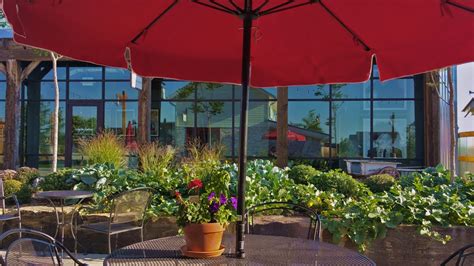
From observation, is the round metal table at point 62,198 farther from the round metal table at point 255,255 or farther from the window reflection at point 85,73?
the window reflection at point 85,73

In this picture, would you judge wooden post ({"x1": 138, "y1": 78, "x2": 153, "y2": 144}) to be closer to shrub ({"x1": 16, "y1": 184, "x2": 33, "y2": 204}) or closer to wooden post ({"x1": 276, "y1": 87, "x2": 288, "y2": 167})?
wooden post ({"x1": 276, "y1": 87, "x2": 288, "y2": 167})

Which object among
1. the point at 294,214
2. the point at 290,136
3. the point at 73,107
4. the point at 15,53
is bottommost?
the point at 294,214

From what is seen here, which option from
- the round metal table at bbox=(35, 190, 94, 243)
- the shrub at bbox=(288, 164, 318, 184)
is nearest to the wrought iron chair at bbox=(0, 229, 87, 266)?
the round metal table at bbox=(35, 190, 94, 243)

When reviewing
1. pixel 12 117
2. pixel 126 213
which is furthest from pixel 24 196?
pixel 12 117

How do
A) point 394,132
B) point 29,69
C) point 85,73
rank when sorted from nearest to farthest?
point 29,69
point 394,132
point 85,73

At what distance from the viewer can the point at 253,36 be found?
3.81 metres

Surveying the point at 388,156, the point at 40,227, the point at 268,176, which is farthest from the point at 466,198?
the point at 388,156

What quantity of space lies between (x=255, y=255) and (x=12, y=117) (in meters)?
12.6

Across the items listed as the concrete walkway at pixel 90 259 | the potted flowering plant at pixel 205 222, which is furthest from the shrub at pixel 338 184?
the potted flowering plant at pixel 205 222

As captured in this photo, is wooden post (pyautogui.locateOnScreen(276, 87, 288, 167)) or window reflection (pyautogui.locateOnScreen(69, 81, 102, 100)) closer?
wooden post (pyautogui.locateOnScreen(276, 87, 288, 167))

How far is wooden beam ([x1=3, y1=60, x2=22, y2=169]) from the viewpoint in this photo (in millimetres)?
13617

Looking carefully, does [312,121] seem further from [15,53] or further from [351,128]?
[15,53]

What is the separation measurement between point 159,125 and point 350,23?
12636 millimetres

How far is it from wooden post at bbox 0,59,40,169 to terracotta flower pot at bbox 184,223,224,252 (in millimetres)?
12366
